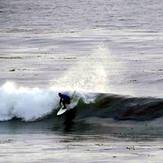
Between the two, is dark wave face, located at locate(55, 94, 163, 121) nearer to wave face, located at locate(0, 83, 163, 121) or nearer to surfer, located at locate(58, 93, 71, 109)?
wave face, located at locate(0, 83, 163, 121)

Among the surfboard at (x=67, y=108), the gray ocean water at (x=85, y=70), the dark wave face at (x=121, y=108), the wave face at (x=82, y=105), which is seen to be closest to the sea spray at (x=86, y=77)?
the gray ocean water at (x=85, y=70)

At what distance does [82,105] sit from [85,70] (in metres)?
12.4

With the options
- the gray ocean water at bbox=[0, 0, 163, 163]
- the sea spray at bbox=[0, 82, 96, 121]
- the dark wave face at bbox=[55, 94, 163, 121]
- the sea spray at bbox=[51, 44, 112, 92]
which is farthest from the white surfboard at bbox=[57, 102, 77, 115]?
the sea spray at bbox=[51, 44, 112, 92]

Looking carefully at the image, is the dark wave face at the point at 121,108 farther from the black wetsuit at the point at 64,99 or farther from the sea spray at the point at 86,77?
the sea spray at the point at 86,77

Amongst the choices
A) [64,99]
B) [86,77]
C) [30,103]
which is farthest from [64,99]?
[86,77]

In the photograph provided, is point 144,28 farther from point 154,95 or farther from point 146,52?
point 154,95

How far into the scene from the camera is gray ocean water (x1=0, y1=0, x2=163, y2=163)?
2706 cm

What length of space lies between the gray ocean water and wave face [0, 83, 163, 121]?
1.96ft

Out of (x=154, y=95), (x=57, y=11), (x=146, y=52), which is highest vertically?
(x=154, y=95)

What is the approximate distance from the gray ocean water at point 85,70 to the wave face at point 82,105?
60cm

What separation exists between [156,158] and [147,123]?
24.8 ft

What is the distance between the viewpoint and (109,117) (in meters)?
34.6

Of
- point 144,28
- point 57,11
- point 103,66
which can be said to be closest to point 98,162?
point 103,66

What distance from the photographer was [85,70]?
159ft
